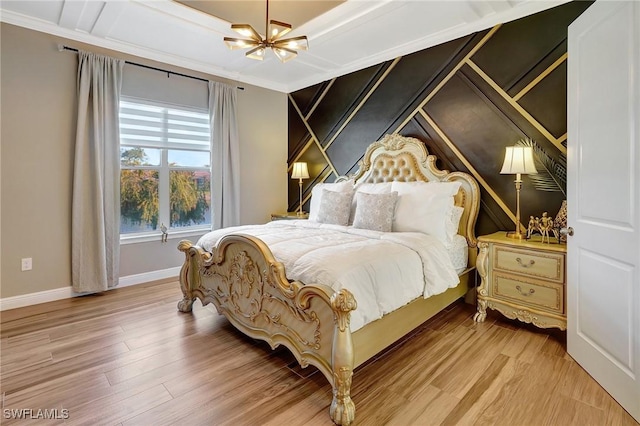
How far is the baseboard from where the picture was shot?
314cm

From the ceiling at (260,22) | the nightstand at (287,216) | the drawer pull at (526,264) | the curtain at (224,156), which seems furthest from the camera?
the nightstand at (287,216)

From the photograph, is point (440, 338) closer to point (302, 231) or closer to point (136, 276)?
point (302, 231)

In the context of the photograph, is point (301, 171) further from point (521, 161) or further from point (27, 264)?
point (27, 264)

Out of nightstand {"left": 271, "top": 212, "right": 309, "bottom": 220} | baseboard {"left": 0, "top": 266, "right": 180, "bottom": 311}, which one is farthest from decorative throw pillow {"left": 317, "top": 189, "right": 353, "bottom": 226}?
baseboard {"left": 0, "top": 266, "right": 180, "bottom": 311}

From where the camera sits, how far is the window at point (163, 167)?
3.91 metres

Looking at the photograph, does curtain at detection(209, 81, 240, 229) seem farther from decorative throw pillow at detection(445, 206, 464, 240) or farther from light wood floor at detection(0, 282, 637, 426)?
decorative throw pillow at detection(445, 206, 464, 240)

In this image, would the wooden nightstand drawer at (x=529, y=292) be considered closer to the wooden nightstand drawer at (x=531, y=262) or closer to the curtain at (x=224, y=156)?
the wooden nightstand drawer at (x=531, y=262)

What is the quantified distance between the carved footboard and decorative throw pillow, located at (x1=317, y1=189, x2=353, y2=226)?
1.25 m

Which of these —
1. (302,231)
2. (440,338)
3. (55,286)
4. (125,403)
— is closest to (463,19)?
(302,231)

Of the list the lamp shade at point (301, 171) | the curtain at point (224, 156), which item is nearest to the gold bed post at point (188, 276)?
the curtain at point (224, 156)

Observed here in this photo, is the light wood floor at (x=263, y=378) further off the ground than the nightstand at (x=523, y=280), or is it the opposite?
the nightstand at (x=523, y=280)

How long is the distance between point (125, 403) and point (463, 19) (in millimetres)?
4047

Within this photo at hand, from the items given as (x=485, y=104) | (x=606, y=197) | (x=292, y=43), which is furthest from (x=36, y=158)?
(x=606, y=197)

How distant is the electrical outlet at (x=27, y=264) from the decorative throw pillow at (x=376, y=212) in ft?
10.8
